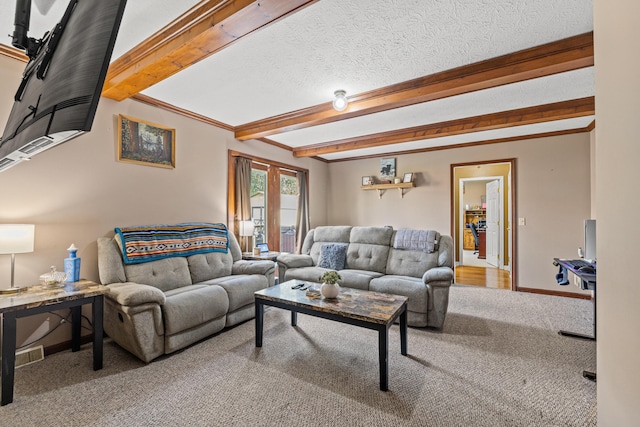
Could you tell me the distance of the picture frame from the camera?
9.93ft

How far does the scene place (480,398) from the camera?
73.1 inches

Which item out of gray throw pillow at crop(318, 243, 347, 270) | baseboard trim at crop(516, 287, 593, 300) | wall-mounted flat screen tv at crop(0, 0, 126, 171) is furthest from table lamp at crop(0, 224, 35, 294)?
baseboard trim at crop(516, 287, 593, 300)

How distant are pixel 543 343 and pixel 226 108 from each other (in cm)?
422

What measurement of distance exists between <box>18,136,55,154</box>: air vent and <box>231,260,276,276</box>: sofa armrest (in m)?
2.51

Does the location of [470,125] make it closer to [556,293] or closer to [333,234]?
[333,234]

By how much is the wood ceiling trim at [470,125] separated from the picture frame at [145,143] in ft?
8.22

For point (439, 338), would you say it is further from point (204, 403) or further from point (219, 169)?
point (219, 169)

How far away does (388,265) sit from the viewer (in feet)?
12.6

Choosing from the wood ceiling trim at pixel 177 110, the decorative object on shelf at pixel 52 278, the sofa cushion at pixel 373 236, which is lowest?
the decorative object on shelf at pixel 52 278

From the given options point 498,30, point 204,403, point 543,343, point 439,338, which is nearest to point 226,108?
point 498,30

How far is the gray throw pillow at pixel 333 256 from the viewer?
3975 millimetres

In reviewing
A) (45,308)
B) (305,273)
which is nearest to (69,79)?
(45,308)

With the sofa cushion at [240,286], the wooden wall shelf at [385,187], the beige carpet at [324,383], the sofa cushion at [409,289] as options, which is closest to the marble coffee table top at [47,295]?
the beige carpet at [324,383]

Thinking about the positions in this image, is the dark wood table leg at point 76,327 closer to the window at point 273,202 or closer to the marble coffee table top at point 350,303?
the marble coffee table top at point 350,303
